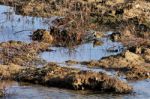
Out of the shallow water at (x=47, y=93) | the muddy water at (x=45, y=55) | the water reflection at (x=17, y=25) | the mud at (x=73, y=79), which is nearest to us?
the shallow water at (x=47, y=93)

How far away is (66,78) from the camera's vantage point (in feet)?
55.0

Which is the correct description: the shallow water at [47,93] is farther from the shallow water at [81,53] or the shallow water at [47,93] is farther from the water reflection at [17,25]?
the water reflection at [17,25]

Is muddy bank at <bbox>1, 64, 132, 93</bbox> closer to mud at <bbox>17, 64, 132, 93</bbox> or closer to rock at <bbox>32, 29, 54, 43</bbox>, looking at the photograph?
mud at <bbox>17, 64, 132, 93</bbox>

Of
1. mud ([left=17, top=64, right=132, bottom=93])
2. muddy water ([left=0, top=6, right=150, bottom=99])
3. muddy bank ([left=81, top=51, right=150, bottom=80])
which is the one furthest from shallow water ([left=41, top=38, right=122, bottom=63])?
mud ([left=17, top=64, right=132, bottom=93])

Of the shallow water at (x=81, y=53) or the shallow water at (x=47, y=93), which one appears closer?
the shallow water at (x=47, y=93)

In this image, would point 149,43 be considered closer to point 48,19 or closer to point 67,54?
point 67,54

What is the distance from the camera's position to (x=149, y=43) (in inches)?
901

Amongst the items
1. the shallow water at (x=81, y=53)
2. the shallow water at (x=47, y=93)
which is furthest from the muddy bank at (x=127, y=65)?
the shallow water at (x=47, y=93)

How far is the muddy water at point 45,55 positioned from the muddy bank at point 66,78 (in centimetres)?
32

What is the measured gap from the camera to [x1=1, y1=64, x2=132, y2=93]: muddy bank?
16344 millimetres

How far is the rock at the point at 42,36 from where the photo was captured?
23047 millimetres

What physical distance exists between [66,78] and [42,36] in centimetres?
658

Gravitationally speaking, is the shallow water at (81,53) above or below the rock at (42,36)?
below

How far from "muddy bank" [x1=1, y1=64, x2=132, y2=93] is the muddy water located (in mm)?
323
